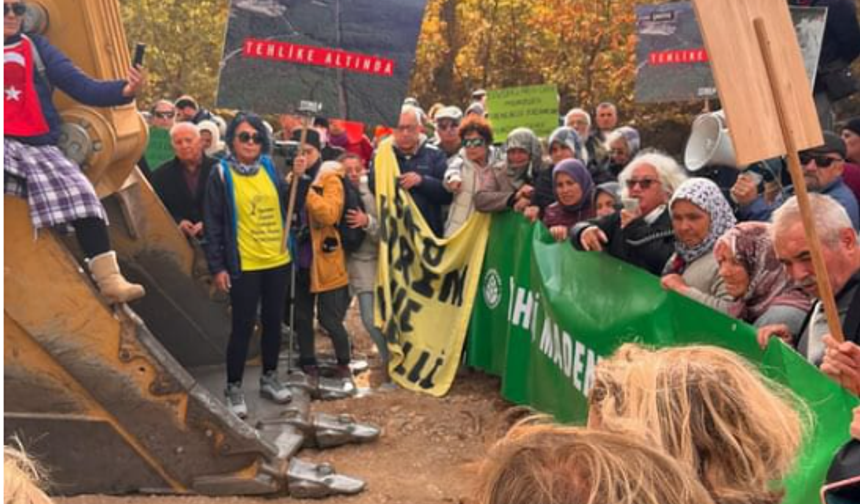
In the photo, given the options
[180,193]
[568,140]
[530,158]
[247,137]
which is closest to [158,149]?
[180,193]

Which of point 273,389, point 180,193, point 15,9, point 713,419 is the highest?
point 15,9

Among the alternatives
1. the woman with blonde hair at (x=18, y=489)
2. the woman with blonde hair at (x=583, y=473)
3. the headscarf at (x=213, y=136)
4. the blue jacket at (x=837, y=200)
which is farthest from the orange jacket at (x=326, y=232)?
the woman with blonde hair at (x=583, y=473)

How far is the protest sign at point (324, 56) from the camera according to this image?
22.4 feet

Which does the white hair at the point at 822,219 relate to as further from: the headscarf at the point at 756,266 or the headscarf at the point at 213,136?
the headscarf at the point at 213,136

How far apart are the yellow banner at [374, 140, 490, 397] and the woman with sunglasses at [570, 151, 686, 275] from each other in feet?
8.02

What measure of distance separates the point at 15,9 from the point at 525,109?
182 inches

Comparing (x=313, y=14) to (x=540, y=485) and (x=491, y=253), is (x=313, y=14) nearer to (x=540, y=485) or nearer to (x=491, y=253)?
(x=491, y=253)

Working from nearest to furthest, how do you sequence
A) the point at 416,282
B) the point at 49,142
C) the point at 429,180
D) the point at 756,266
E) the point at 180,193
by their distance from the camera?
1. the point at 756,266
2. the point at 49,142
3. the point at 180,193
4. the point at 429,180
5. the point at 416,282

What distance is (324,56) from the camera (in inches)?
274

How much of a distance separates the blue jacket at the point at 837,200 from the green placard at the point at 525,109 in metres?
3.59

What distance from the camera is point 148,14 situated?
78.0 feet

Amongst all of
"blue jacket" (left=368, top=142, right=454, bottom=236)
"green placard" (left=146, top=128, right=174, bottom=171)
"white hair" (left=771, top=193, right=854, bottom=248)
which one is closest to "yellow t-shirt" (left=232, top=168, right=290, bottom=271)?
"blue jacket" (left=368, top=142, right=454, bottom=236)

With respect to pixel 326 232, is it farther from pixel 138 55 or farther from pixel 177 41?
pixel 177 41

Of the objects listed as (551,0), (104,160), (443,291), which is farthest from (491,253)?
(551,0)
